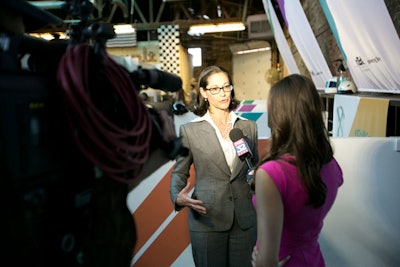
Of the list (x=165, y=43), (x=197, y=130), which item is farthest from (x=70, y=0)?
(x=165, y=43)

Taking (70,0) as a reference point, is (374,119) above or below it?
below

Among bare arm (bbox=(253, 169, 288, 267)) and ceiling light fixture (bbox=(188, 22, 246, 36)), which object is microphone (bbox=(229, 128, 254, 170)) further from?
ceiling light fixture (bbox=(188, 22, 246, 36))

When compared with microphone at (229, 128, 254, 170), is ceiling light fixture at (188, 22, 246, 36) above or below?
above

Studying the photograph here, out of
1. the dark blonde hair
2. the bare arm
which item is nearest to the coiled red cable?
the bare arm

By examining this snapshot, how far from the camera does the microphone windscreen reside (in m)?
1.48

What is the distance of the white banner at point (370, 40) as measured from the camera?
1.97 m

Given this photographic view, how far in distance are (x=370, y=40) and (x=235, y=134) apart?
4.75ft

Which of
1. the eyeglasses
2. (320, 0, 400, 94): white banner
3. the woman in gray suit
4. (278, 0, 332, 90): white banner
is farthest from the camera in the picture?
(278, 0, 332, 90): white banner

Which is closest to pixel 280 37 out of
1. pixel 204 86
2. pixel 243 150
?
pixel 204 86

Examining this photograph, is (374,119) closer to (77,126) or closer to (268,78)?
(77,126)

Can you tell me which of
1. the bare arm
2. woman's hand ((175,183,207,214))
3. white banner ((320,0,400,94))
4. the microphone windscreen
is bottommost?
woman's hand ((175,183,207,214))

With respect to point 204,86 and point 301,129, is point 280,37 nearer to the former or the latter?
point 204,86

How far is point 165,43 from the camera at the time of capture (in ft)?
29.5

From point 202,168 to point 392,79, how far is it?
1.65m
